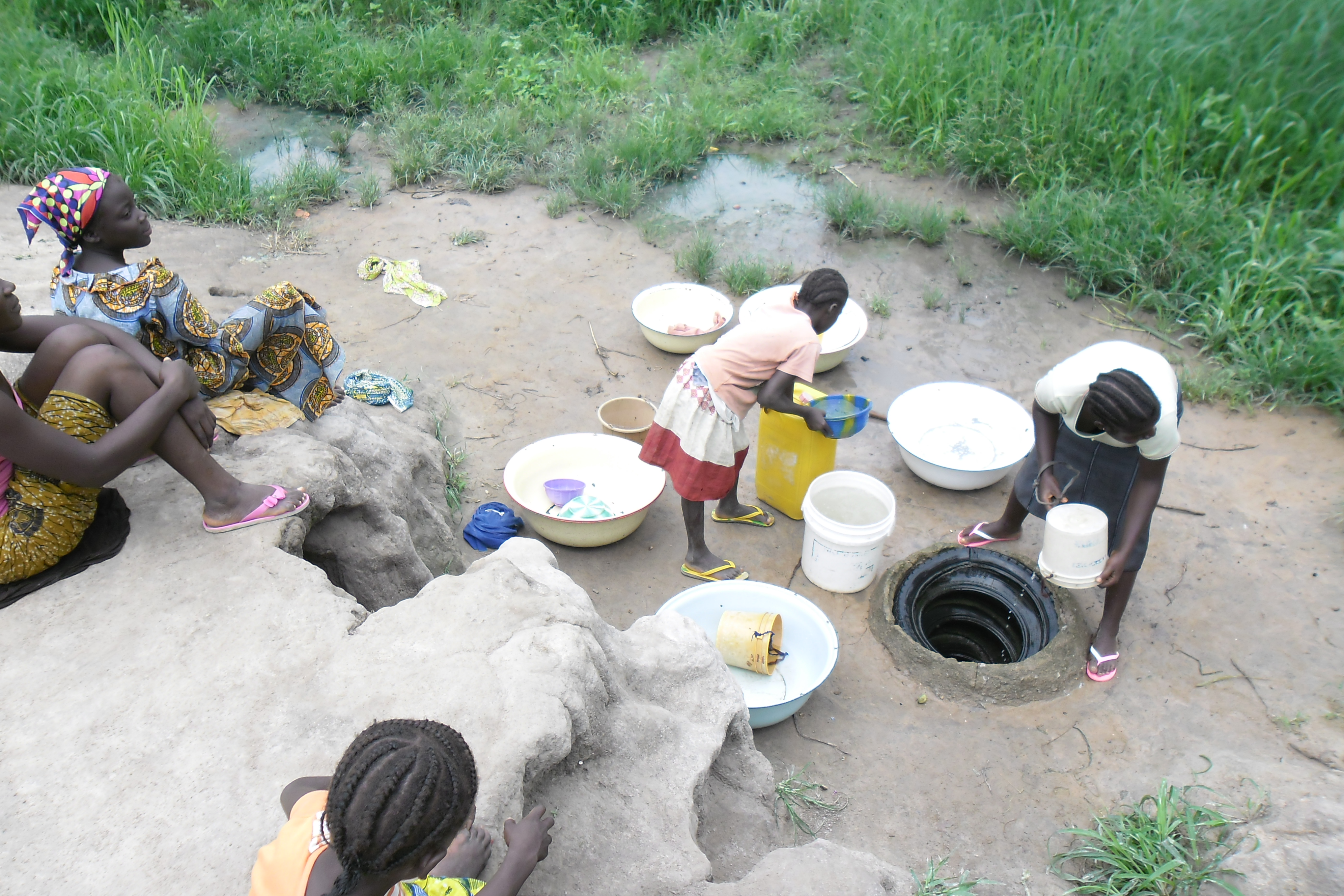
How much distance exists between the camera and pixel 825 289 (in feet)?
10.7

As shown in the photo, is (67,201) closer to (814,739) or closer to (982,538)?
(814,739)

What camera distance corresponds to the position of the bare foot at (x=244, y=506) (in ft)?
8.32

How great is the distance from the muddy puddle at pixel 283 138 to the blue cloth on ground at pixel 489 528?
3.66 metres

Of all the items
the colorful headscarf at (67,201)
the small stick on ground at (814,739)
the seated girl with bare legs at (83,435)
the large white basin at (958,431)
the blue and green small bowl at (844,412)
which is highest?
the colorful headscarf at (67,201)

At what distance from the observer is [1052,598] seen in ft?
11.2

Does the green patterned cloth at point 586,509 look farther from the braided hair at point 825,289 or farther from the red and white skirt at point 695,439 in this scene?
the braided hair at point 825,289

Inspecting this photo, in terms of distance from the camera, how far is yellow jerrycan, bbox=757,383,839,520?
12.2 ft

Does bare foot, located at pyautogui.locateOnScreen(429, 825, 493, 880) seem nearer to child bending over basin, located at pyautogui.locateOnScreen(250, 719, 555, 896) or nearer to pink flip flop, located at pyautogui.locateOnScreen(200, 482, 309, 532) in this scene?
child bending over basin, located at pyautogui.locateOnScreen(250, 719, 555, 896)

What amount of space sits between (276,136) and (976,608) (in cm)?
606

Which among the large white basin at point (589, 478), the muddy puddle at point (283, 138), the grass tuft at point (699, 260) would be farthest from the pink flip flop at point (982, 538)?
the muddy puddle at point (283, 138)

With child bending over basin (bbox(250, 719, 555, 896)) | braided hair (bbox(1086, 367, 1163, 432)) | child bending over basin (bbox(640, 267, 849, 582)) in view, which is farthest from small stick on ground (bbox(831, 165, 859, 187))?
child bending over basin (bbox(250, 719, 555, 896))

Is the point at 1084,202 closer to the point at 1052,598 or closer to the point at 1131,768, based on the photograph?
the point at 1052,598

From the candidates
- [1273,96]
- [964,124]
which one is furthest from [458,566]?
[1273,96]

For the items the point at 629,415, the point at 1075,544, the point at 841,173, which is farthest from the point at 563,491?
the point at 841,173
